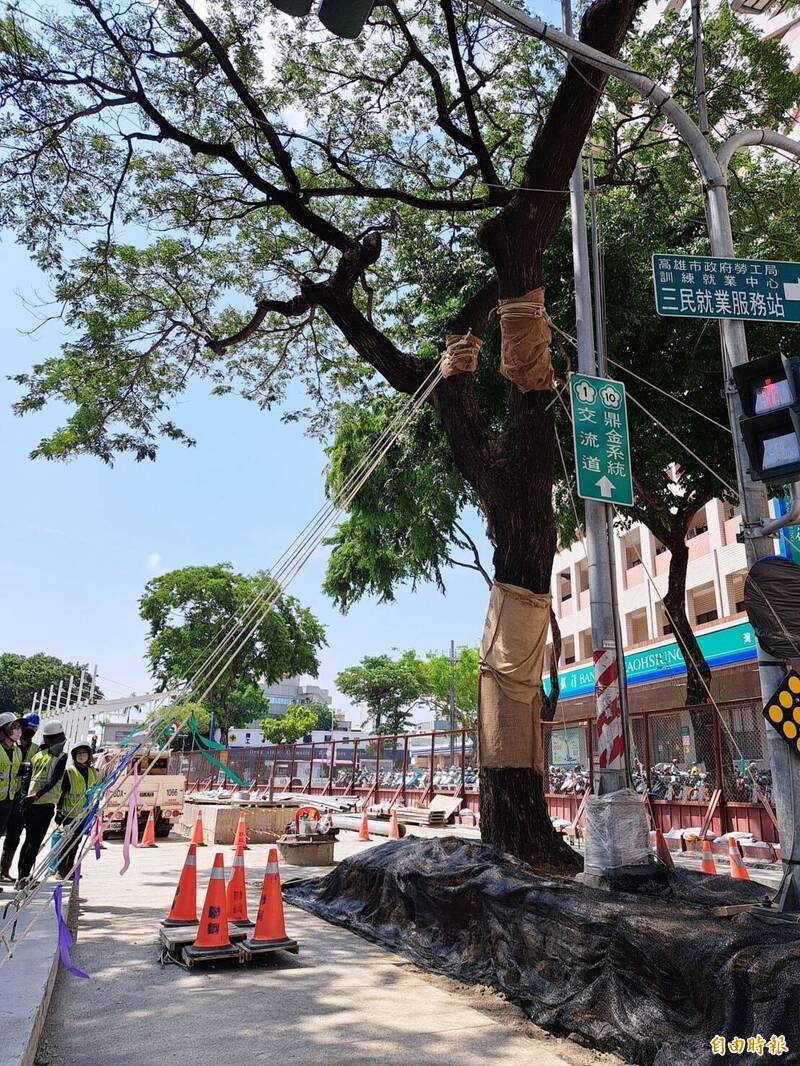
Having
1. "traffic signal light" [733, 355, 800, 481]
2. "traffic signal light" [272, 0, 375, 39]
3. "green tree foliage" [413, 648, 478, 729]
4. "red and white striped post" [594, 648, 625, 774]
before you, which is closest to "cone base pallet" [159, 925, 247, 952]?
"red and white striped post" [594, 648, 625, 774]

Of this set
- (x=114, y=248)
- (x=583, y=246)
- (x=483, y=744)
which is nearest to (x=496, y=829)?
(x=483, y=744)

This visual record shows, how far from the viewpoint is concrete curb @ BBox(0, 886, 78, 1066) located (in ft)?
11.7

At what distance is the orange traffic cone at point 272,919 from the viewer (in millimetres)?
6297

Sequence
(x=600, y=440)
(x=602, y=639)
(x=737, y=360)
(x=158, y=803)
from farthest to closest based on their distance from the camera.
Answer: (x=158, y=803) < (x=600, y=440) < (x=602, y=639) < (x=737, y=360)

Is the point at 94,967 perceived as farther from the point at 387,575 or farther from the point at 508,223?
the point at 387,575

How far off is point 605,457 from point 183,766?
35.2m

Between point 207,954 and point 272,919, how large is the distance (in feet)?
1.90

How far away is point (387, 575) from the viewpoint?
2052 centimetres

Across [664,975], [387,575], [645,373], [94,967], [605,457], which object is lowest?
[94,967]

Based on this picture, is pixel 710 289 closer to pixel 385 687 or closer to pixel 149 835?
pixel 149 835

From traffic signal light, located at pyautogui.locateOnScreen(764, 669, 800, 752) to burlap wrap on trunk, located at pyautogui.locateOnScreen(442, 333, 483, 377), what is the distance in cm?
479

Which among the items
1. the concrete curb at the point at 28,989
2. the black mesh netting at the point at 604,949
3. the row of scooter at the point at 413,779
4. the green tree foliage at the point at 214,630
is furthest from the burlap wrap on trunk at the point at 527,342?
the green tree foliage at the point at 214,630

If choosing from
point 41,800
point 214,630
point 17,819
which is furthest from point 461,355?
point 214,630

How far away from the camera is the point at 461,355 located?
8688 mm
